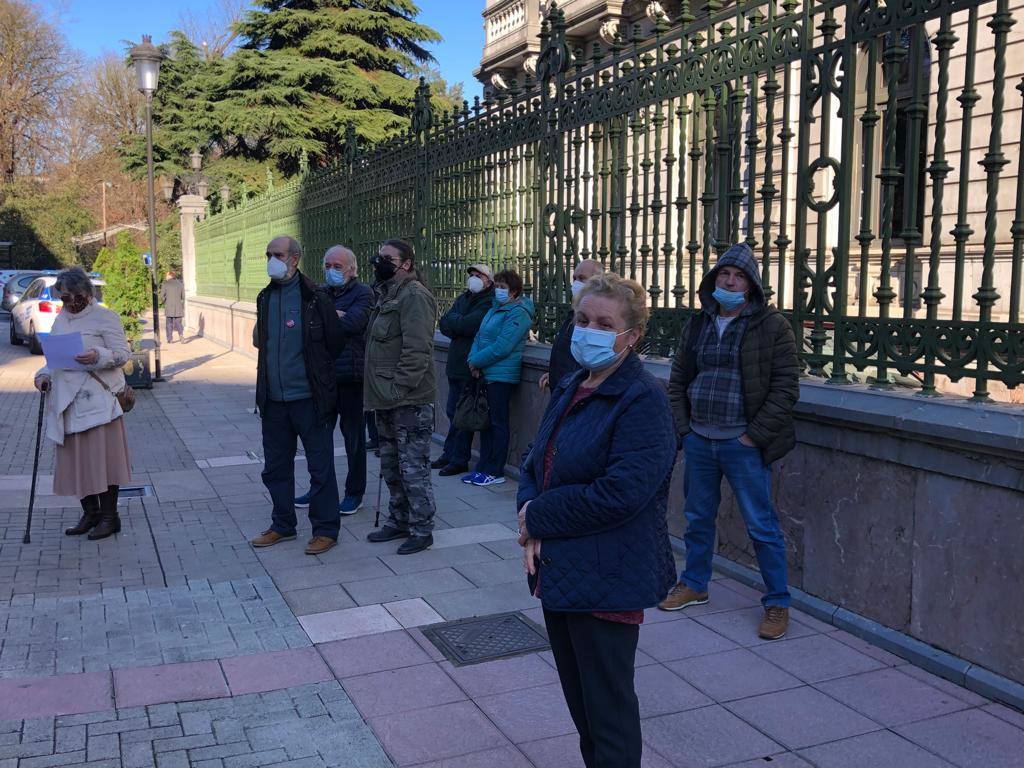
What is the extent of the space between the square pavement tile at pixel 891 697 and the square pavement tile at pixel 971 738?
62 millimetres

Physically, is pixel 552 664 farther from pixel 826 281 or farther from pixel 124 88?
pixel 124 88

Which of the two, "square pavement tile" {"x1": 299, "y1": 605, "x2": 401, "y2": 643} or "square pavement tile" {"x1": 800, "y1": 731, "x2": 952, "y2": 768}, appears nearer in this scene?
"square pavement tile" {"x1": 800, "y1": 731, "x2": 952, "y2": 768}

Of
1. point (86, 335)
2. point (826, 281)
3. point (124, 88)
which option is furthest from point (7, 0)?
point (826, 281)

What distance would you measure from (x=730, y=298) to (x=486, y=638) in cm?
205

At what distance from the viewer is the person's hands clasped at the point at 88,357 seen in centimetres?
597

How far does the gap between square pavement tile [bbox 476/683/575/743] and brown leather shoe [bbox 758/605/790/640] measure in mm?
1146

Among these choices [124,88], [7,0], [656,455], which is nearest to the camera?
[656,455]

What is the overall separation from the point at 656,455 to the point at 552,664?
2.01m

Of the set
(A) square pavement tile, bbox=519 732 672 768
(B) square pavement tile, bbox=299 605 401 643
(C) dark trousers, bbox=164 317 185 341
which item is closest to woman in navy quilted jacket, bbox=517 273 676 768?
(A) square pavement tile, bbox=519 732 672 768

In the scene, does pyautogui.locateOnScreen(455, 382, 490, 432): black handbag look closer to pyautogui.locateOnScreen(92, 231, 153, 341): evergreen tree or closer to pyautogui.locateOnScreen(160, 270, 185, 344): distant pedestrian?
pyautogui.locateOnScreen(92, 231, 153, 341): evergreen tree

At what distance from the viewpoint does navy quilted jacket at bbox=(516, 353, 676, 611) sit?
2605 millimetres

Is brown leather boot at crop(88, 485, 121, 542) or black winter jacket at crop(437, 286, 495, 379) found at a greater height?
black winter jacket at crop(437, 286, 495, 379)

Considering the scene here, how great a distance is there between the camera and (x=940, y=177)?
4.27 m

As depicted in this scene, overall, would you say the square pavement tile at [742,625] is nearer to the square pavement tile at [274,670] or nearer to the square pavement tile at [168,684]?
the square pavement tile at [274,670]
